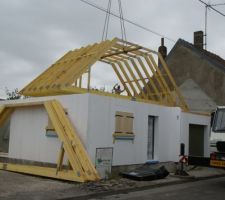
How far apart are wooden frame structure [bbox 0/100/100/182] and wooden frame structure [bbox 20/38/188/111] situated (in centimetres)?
101

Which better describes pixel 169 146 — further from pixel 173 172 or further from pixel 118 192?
pixel 118 192

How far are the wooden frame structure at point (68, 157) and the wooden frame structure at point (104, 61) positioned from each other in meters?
1.01

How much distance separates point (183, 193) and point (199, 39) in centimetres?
2274

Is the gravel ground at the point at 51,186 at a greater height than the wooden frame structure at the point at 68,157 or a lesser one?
lesser

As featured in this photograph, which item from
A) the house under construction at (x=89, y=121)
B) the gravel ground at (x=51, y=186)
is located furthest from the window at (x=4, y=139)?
the gravel ground at (x=51, y=186)

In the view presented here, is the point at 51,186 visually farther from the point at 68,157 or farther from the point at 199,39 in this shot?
the point at 199,39

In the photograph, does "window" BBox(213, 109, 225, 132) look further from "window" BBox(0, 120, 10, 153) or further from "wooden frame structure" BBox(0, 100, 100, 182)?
"window" BBox(0, 120, 10, 153)

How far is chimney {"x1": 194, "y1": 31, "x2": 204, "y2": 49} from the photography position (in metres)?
32.4

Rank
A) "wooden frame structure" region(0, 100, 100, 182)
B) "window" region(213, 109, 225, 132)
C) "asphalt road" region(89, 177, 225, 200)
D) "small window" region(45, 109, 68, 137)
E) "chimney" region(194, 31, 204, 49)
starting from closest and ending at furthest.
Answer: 1. "asphalt road" region(89, 177, 225, 200)
2. "wooden frame structure" region(0, 100, 100, 182)
3. "window" region(213, 109, 225, 132)
4. "small window" region(45, 109, 68, 137)
5. "chimney" region(194, 31, 204, 49)

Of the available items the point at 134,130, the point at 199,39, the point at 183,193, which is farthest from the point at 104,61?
the point at 199,39

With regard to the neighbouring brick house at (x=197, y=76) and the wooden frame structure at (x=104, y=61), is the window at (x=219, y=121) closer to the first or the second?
the wooden frame structure at (x=104, y=61)

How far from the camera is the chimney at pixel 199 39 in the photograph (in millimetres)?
32388

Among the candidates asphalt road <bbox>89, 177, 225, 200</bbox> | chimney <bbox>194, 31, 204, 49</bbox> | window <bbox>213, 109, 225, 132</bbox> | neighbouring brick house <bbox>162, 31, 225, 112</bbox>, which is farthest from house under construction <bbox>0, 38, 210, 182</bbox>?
chimney <bbox>194, 31, 204, 49</bbox>

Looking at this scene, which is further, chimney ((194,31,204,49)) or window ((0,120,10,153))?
chimney ((194,31,204,49))
